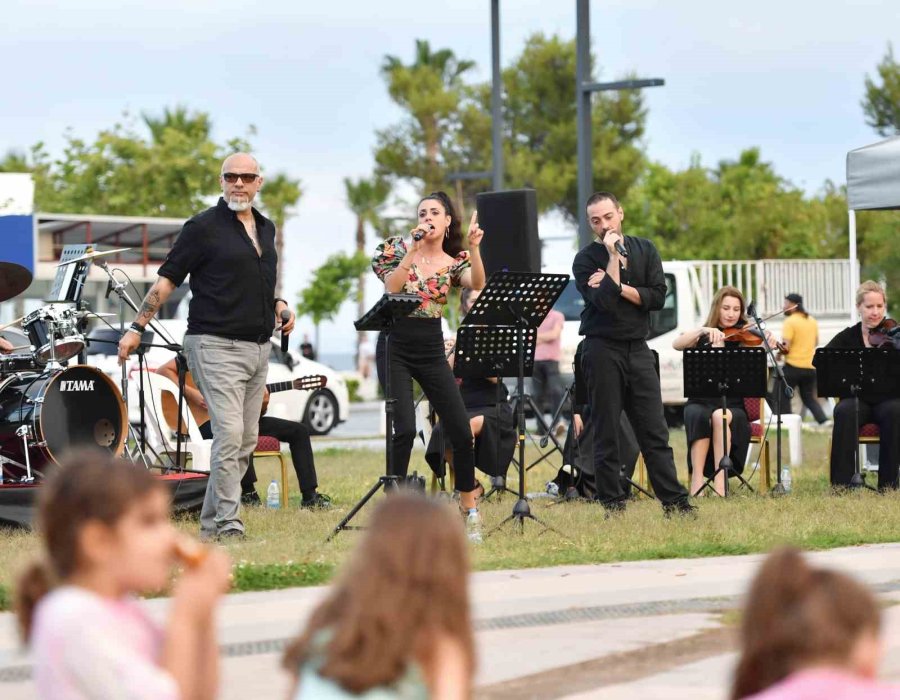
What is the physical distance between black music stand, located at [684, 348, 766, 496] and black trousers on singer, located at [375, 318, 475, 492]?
3.05 metres

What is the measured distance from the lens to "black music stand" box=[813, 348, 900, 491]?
11.7 meters

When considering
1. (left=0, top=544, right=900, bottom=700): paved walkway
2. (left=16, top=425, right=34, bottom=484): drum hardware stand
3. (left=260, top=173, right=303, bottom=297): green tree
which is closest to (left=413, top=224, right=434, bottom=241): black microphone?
(left=0, top=544, right=900, bottom=700): paved walkway

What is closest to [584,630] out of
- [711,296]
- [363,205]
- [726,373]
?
[726,373]

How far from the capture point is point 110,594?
3.07m

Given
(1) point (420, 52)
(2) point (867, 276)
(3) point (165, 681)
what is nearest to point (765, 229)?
(2) point (867, 276)

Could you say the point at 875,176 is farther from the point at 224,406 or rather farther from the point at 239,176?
the point at 224,406

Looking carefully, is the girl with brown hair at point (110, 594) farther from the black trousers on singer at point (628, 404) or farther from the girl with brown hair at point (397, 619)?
the black trousers on singer at point (628, 404)

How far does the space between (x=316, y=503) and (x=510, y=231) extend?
489 cm

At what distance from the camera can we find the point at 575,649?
5.73 meters

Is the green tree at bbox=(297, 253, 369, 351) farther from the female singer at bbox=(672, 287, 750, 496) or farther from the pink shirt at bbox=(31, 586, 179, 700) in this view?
the pink shirt at bbox=(31, 586, 179, 700)

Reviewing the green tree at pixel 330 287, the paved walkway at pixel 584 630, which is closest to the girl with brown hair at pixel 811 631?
the paved walkway at pixel 584 630

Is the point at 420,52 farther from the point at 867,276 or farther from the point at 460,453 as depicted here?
the point at 460,453

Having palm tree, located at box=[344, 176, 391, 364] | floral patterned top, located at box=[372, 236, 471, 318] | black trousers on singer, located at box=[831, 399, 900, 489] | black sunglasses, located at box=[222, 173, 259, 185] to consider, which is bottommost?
black trousers on singer, located at box=[831, 399, 900, 489]

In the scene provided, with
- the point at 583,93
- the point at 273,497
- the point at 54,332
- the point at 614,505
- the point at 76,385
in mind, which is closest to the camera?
the point at 614,505
